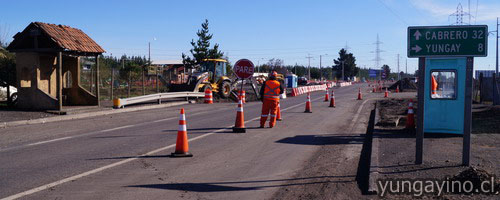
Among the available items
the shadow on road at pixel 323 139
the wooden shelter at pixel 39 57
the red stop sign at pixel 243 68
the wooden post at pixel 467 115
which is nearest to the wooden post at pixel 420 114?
the wooden post at pixel 467 115

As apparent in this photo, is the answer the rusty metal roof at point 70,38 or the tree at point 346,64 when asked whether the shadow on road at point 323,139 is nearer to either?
the rusty metal roof at point 70,38

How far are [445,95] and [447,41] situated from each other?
427cm

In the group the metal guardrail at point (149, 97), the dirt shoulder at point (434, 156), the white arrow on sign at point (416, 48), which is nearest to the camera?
the dirt shoulder at point (434, 156)

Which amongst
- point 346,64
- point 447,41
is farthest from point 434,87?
point 346,64

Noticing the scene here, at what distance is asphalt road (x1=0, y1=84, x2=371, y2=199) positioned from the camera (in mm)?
6320

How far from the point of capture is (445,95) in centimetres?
1154

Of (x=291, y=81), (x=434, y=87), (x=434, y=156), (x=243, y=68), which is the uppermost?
(x=243, y=68)

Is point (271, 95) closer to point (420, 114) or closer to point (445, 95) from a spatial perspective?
point (445, 95)

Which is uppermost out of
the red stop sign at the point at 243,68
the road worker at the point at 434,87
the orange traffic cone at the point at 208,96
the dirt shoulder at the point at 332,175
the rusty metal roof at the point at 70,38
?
the rusty metal roof at the point at 70,38

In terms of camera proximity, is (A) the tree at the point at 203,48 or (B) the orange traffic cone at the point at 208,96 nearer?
(B) the orange traffic cone at the point at 208,96

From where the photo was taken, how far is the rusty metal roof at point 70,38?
1727 centimetres

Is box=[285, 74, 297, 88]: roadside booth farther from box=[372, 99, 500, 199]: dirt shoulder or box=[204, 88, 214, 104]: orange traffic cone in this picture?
box=[372, 99, 500, 199]: dirt shoulder

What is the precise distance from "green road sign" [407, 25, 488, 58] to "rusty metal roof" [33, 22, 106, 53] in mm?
13307

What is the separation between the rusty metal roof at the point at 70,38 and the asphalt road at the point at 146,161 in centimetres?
461
